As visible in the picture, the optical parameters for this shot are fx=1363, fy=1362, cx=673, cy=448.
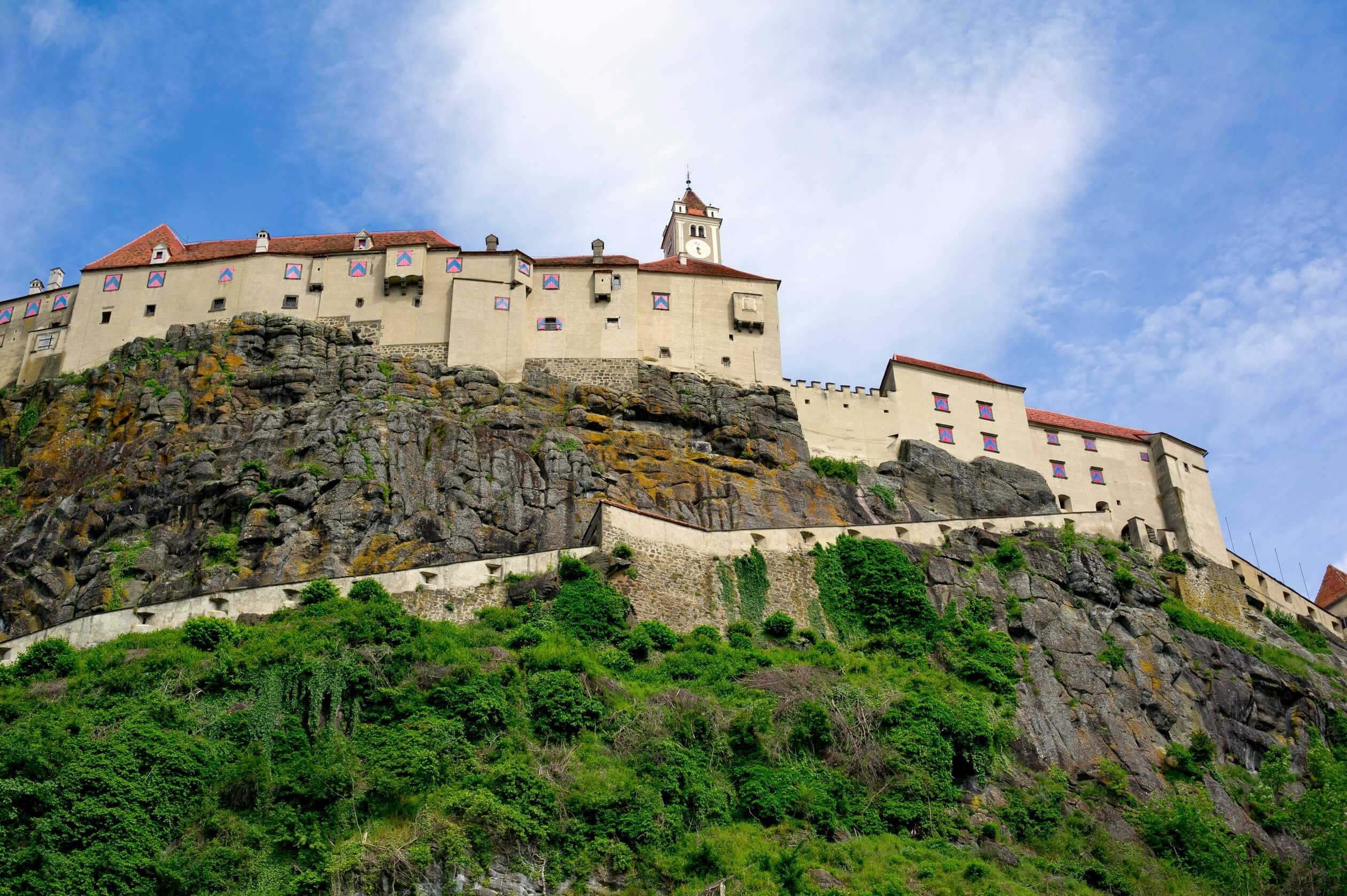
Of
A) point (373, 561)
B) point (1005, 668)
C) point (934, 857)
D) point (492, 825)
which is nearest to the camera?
point (492, 825)

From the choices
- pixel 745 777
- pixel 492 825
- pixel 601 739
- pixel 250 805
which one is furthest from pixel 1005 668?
pixel 250 805

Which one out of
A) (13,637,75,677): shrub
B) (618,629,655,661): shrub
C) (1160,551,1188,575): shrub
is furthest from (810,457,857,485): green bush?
(13,637,75,677): shrub

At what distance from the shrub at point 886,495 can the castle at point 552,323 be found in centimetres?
255

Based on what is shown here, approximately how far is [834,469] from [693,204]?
3086cm

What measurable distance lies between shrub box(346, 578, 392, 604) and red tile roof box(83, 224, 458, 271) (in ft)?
76.3

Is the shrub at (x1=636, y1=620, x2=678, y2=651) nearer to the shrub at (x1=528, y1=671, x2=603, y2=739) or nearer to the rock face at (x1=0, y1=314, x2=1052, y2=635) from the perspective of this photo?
the shrub at (x1=528, y1=671, x2=603, y2=739)

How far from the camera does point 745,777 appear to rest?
30469mm

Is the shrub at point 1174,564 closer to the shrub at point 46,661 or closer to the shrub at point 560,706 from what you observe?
the shrub at point 560,706

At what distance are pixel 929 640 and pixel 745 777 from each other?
11.2 m

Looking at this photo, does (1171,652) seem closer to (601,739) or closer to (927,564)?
(927,564)

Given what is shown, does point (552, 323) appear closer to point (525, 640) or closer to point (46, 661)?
point (525, 640)

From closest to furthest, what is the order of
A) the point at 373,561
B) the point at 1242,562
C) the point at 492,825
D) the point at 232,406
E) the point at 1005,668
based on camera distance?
the point at 492,825
the point at 1005,668
the point at 373,561
the point at 232,406
the point at 1242,562

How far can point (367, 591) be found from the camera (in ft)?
118

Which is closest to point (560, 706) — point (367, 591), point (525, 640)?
point (525, 640)
